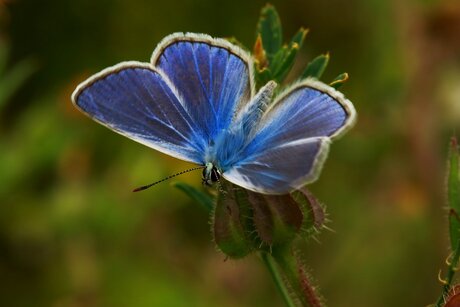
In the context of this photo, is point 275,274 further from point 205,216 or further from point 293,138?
point 205,216

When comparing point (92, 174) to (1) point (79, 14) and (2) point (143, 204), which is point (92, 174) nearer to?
(2) point (143, 204)

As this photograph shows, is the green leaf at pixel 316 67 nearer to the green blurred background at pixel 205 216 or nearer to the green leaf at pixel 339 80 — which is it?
the green leaf at pixel 339 80

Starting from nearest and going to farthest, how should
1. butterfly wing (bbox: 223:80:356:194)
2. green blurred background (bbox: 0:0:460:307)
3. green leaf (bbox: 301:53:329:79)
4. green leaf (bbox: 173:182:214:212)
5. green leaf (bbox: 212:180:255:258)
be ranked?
butterfly wing (bbox: 223:80:356:194), green leaf (bbox: 212:180:255:258), green leaf (bbox: 301:53:329:79), green leaf (bbox: 173:182:214:212), green blurred background (bbox: 0:0:460:307)

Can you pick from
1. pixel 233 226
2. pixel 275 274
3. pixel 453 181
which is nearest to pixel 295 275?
pixel 275 274

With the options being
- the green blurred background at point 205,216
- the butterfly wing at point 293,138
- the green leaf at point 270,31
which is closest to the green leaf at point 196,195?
the butterfly wing at point 293,138

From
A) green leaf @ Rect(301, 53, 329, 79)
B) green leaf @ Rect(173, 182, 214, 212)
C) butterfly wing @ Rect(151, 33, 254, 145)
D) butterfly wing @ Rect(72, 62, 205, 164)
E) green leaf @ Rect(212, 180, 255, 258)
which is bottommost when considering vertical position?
green leaf @ Rect(173, 182, 214, 212)

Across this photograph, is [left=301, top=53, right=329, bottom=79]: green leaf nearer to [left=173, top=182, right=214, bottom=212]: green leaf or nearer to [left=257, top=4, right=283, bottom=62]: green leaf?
[left=257, top=4, right=283, bottom=62]: green leaf

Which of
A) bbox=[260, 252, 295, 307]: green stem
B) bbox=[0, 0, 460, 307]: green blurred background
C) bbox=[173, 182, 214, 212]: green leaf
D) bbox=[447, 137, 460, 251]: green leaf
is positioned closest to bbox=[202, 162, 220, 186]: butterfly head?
bbox=[173, 182, 214, 212]: green leaf

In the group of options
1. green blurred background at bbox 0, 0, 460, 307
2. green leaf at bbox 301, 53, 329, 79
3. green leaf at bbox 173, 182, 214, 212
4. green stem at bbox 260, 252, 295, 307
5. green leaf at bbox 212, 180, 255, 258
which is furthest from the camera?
green blurred background at bbox 0, 0, 460, 307
